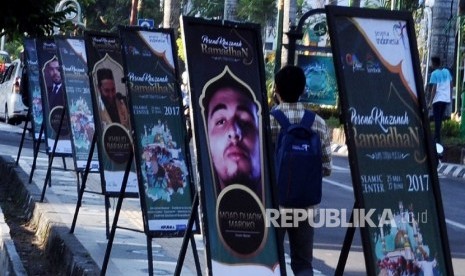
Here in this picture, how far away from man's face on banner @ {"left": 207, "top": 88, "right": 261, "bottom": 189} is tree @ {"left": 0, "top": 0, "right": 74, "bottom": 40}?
534 centimetres

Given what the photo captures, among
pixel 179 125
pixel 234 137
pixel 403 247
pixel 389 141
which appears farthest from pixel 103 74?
pixel 403 247

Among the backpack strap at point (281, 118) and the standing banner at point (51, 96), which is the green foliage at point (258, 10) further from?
the backpack strap at point (281, 118)

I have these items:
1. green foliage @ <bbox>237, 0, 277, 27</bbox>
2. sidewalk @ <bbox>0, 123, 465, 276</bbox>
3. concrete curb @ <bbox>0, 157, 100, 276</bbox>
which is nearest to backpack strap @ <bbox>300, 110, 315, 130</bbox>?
sidewalk @ <bbox>0, 123, 465, 276</bbox>

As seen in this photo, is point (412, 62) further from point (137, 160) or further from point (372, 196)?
point (137, 160)

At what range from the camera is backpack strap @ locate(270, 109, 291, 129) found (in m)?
8.07

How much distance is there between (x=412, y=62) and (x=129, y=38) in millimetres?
3142

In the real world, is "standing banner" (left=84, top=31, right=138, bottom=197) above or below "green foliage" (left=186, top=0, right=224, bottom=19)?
above

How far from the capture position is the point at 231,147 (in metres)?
7.58

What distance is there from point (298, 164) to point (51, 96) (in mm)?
8506

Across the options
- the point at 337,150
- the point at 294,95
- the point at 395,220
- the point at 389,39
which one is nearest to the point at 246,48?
→ the point at 294,95

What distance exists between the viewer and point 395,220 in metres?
6.72
